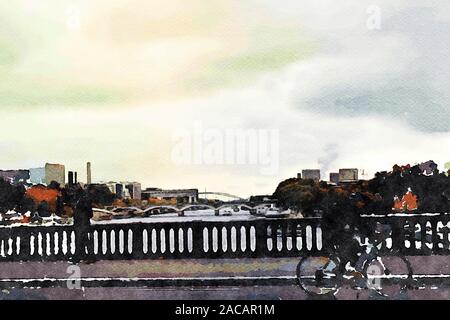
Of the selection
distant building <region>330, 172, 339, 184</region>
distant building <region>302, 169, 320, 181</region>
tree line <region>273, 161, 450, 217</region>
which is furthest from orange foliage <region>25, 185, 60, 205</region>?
distant building <region>330, 172, 339, 184</region>

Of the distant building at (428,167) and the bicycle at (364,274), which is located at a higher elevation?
the distant building at (428,167)

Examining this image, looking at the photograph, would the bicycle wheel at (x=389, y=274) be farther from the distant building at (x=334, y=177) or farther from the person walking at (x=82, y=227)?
the person walking at (x=82, y=227)

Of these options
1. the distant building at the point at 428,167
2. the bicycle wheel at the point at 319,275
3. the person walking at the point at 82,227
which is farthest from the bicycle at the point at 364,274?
the person walking at the point at 82,227

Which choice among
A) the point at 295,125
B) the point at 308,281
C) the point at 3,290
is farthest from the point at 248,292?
the point at 3,290

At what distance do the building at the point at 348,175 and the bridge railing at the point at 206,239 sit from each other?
0.31m

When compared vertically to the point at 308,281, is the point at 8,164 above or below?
above

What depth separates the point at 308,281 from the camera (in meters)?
9.14

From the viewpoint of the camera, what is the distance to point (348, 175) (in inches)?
359

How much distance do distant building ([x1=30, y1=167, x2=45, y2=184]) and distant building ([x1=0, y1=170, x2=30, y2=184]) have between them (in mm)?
30

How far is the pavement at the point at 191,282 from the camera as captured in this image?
9.07 metres

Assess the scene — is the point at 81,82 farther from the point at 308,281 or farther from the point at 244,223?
the point at 308,281

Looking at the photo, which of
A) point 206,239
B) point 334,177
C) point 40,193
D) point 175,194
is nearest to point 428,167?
point 334,177
